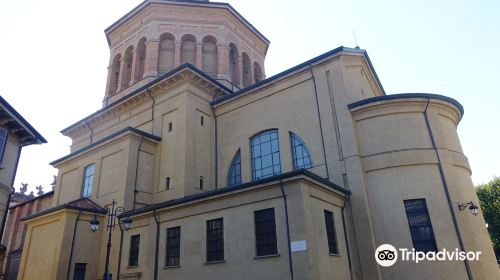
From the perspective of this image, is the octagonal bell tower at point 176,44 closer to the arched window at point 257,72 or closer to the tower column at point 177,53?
the tower column at point 177,53

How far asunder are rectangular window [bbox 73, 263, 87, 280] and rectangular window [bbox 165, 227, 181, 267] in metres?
5.07

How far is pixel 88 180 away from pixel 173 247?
8673 millimetres

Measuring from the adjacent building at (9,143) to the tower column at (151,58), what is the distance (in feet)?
30.7

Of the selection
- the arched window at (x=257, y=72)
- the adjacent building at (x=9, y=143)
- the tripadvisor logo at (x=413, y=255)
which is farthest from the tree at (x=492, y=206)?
the adjacent building at (x=9, y=143)

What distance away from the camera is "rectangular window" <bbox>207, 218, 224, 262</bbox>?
13.8 metres

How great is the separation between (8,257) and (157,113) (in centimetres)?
2028

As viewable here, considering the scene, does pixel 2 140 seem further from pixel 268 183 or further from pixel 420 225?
pixel 420 225

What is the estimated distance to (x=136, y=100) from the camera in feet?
74.3

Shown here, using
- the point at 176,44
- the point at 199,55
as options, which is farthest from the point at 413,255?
the point at 176,44

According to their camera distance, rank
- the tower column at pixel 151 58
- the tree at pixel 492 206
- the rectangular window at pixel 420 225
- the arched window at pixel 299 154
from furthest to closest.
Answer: the tree at pixel 492 206 < the tower column at pixel 151 58 < the arched window at pixel 299 154 < the rectangular window at pixel 420 225

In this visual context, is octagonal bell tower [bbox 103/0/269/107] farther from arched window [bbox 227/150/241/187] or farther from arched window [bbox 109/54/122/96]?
arched window [bbox 227/150/241/187]

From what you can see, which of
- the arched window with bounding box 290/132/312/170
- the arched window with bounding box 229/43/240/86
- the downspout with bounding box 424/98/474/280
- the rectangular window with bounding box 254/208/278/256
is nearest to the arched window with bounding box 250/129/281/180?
the arched window with bounding box 290/132/312/170

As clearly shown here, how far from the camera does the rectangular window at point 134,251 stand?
1627 centimetres

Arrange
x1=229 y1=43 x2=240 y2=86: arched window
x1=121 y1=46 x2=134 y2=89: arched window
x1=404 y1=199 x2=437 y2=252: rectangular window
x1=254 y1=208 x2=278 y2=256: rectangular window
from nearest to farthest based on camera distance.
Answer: x1=254 y1=208 x2=278 y2=256: rectangular window
x1=404 y1=199 x2=437 y2=252: rectangular window
x1=229 y1=43 x2=240 y2=86: arched window
x1=121 y1=46 x2=134 y2=89: arched window
